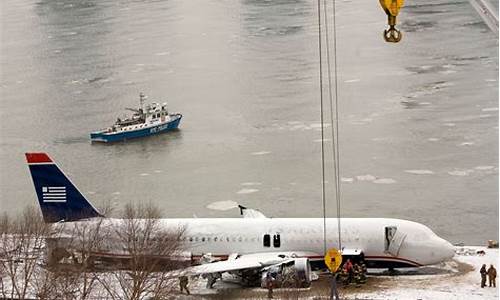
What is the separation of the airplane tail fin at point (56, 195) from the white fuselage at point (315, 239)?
4.45ft

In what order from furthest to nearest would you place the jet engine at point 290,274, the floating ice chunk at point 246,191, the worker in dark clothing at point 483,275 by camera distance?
the floating ice chunk at point 246,191 < the jet engine at point 290,274 < the worker in dark clothing at point 483,275

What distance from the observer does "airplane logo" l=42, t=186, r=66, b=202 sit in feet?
84.0

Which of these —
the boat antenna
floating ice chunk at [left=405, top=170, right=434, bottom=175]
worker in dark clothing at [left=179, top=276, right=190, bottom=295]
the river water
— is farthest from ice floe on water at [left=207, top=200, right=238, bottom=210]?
the boat antenna

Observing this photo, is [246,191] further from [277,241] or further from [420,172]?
[277,241]

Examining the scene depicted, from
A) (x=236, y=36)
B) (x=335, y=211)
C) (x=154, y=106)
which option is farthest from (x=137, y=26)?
Result: (x=335, y=211)

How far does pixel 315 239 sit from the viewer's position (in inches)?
928

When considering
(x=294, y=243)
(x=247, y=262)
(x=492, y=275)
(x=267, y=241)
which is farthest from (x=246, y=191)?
(x=492, y=275)

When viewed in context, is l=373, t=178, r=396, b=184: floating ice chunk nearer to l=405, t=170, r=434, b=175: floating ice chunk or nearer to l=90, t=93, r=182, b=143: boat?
l=405, t=170, r=434, b=175: floating ice chunk

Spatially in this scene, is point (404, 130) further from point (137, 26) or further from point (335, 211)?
point (137, 26)

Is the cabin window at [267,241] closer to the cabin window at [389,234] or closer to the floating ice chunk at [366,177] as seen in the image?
the cabin window at [389,234]

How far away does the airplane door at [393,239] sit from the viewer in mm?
23312

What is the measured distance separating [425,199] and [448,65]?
18.7m

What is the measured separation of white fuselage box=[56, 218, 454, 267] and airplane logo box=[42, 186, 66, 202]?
76.3 inches

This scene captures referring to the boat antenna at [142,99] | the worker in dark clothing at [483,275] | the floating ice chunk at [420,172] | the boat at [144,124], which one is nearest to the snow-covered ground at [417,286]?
the worker in dark clothing at [483,275]
